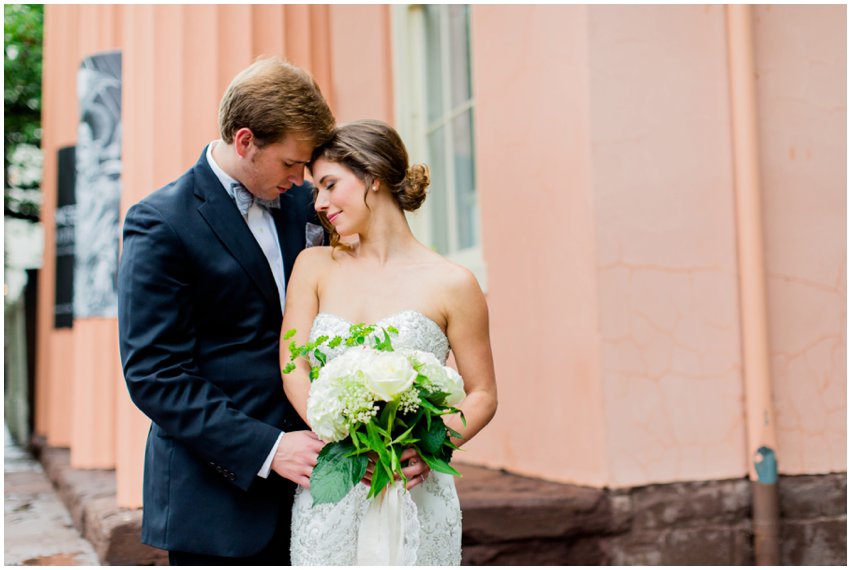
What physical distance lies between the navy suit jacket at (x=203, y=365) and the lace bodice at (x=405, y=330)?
164 millimetres

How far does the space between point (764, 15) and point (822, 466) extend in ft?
6.72

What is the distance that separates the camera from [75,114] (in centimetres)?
765

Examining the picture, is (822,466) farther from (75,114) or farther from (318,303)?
(75,114)

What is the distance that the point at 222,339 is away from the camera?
2.40 metres

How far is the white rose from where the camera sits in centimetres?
199

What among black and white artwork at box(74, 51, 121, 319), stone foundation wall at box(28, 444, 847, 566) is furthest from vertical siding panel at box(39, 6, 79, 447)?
stone foundation wall at box(28, 444, 847, 566)

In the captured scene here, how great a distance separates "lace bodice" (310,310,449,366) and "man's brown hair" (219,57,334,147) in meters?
0.49

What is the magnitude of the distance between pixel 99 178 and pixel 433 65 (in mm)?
2228

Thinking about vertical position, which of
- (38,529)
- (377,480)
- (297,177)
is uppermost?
Result: (297,177)

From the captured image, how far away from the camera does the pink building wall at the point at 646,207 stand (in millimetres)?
3965

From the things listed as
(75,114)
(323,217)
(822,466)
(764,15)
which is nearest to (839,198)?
(764,15)

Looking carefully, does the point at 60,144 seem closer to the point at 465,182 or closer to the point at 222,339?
the point at 465,182

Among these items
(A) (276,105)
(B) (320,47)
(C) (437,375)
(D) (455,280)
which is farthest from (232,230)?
(B) (320,47)

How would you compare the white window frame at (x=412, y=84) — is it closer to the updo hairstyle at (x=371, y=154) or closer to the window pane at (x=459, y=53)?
the window pane at (x=459, y=53)
